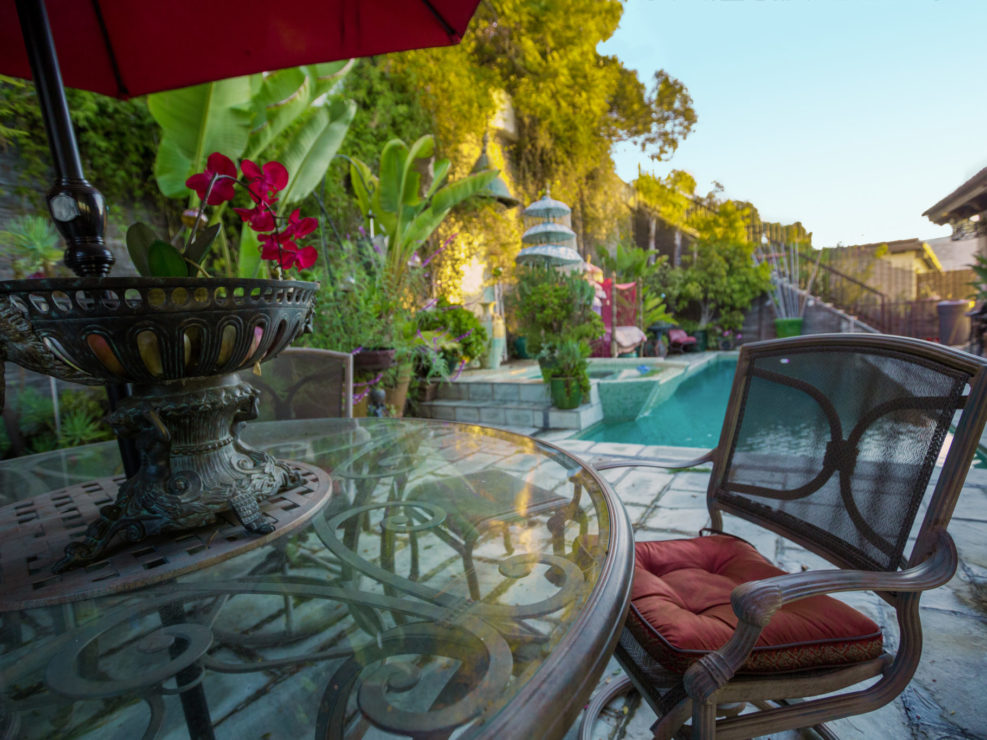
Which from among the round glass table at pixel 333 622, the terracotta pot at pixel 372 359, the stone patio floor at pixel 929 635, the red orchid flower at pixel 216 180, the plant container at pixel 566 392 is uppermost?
the red orchid flower at pixel 216 180

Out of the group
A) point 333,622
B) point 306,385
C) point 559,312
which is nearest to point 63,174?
point 333,622

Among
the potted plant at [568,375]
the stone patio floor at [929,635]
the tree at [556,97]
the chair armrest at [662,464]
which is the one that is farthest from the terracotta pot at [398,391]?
the tree at [556,97]

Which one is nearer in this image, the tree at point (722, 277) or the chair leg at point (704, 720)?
the chair leg at point (704, 720)

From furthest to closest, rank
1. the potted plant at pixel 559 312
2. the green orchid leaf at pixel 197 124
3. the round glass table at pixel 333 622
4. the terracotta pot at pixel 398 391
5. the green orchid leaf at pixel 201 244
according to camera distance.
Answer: the potted plant at pixel 559 312, the terracotta pot at pixel 398 391, the green orchid leaf at pixel 197 124, the green orchid leaf at pixel 201 244, the round glass table at pixel 333 622

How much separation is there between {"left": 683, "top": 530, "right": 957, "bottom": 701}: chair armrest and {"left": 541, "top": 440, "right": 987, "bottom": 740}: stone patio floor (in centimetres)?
52

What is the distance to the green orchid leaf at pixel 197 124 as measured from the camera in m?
2.89

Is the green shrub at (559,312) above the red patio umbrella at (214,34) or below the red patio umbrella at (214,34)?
below

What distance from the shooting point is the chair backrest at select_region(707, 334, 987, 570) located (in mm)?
776

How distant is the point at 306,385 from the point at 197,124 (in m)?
2.29

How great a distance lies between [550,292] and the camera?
592cm

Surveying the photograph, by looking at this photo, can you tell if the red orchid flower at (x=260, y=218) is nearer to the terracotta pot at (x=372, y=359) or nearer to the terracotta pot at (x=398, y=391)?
the terracotta pot at (x=372, y=359)

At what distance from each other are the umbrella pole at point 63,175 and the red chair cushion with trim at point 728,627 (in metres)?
1.06

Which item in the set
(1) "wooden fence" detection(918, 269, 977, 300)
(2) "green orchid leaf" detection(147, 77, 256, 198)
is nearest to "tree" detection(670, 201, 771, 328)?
(1) "wooden fence" detection(918, 269, 977, 300)

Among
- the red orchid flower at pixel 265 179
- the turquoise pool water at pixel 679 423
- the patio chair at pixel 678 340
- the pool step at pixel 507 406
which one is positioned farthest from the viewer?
the patio chair at pixel 678 340
